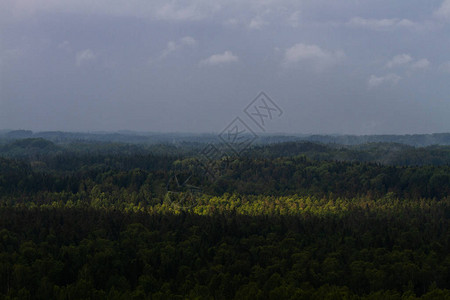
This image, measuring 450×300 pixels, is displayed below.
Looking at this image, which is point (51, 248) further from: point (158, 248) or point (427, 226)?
Answer: point (427, 226)

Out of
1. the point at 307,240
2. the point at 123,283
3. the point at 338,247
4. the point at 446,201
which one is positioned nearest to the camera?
the point at 123,283

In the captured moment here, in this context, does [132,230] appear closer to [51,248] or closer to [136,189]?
[51,248]

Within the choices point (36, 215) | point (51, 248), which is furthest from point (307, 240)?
point (36, 215)

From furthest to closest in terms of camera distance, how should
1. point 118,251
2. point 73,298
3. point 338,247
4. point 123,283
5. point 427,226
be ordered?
point 427,226 → point 338,247 → point 118,251 → point 123,283 → point 73,298

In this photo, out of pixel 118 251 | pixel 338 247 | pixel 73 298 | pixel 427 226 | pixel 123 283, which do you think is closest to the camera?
pixel 73 298

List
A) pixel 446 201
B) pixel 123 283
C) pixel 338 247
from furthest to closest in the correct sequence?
pixel 446 201, pixel 338 247, pixel 123 283

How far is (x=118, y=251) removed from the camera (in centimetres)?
8425

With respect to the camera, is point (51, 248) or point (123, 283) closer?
point (123, 283)

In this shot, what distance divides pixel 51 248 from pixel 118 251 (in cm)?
1221

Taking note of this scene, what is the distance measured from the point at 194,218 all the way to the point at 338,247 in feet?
138

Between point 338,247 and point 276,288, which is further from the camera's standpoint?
point 338,247

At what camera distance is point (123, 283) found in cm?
7112

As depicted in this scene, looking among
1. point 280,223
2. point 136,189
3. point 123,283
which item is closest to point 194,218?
point 280,223

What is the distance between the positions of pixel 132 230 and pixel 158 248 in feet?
51.6
